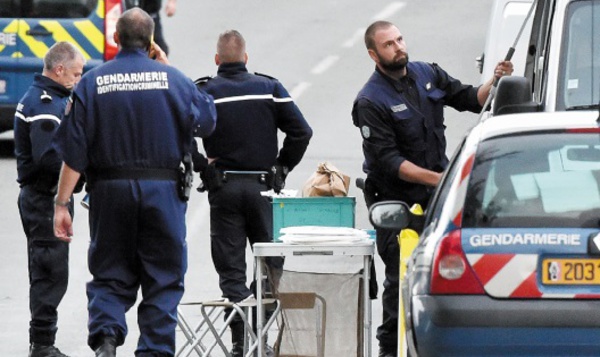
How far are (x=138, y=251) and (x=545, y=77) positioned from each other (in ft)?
7.76

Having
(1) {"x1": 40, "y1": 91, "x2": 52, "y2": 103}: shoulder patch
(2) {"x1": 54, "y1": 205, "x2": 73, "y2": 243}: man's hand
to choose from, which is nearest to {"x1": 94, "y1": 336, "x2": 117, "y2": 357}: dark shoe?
(2) {"x1": 54, "y1": 205, "x2": 73, "y2": 243}: man's hand

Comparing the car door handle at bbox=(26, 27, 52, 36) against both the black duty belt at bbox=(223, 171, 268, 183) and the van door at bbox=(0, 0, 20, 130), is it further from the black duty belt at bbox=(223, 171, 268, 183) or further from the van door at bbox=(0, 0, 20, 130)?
the black duty belt at bbox=(223, 171, 268, 183)

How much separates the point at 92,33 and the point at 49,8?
0.51 m

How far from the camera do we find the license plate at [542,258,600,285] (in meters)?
7.23

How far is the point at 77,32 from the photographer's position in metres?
18.3

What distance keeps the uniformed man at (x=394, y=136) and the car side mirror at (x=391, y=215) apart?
1754 mm

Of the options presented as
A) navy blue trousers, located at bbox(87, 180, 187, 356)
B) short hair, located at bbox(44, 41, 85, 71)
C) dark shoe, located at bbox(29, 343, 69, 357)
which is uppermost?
short hair, located at bbox(44, 41, 85, 71)

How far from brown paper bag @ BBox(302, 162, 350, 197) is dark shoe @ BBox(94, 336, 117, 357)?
145 cm

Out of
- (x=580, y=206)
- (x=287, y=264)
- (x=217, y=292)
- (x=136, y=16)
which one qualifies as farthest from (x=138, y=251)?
(x=287, y=264)

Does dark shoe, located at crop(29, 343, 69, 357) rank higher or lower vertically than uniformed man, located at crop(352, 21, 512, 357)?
lower

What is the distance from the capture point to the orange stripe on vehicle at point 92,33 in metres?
18.3

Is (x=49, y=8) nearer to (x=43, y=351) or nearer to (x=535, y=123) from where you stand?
(x=43, y=351)

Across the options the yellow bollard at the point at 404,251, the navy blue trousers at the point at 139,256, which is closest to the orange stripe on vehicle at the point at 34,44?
the navy blue trousers at the point at 139,256

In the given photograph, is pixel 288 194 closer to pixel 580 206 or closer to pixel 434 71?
pixel 434 71
